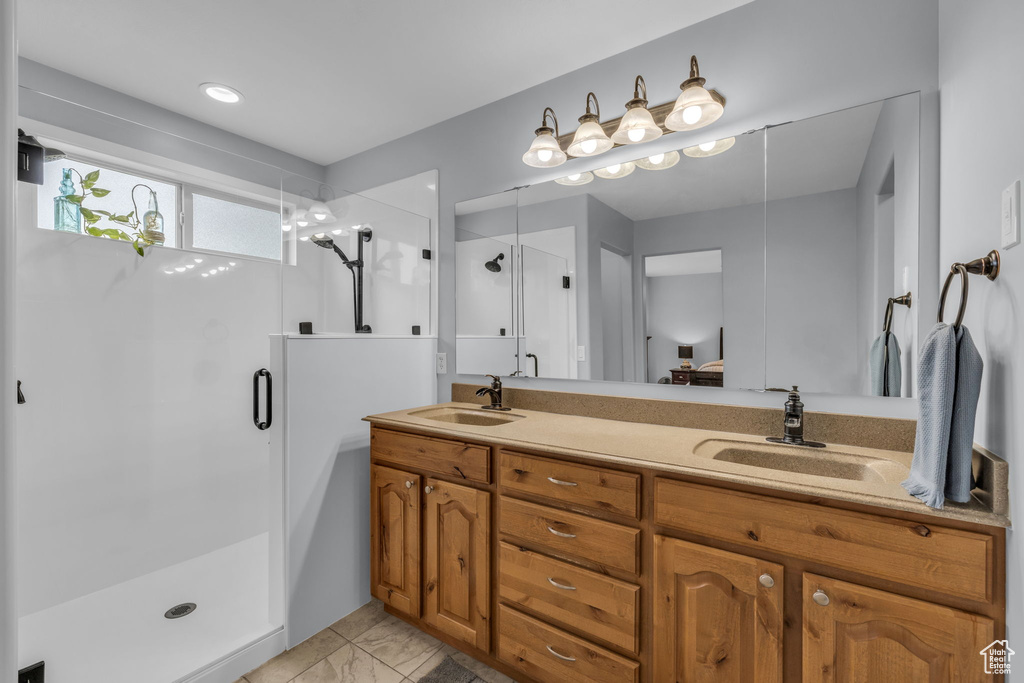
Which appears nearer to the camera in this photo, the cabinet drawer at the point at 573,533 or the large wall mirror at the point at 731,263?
the cabinet drawer at the point at 573,533

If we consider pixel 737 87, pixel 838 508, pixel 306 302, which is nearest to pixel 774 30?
pixel 737 87

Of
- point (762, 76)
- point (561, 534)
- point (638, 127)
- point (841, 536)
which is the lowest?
point (561, 534)

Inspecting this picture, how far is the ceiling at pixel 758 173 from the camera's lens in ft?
4.95

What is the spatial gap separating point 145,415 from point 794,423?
9.47 ft

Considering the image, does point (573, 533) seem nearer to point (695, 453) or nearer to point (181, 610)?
point (695, 453)

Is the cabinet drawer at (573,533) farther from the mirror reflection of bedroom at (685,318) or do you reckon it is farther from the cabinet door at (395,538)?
the mirror reflection of bedroom at (685,318)

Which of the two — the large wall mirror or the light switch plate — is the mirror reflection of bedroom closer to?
the large wall mirror

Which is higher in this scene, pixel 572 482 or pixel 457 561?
pixel 572 482

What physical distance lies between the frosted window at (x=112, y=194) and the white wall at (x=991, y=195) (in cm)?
304

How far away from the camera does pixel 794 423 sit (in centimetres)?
148
